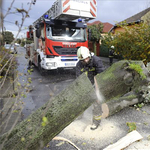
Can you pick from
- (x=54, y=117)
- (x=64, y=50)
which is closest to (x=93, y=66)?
(x=54, y=117)

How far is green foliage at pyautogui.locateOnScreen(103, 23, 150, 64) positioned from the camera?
5.20m

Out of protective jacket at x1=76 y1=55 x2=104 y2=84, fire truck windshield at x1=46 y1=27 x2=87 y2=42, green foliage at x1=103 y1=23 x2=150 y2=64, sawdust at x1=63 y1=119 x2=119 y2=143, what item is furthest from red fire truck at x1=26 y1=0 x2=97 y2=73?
sawdust at x1=63 y1=119 x2=119 y2=143

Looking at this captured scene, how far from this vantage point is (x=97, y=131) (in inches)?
119

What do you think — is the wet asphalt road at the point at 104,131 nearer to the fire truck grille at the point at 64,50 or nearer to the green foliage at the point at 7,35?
the green foliage at the point at 7,35

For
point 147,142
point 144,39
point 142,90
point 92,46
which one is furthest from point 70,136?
point 92,46

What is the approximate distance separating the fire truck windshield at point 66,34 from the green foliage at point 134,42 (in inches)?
74.7

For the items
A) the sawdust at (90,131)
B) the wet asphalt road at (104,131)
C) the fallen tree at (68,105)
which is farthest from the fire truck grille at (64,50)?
the fallen tree at (68,105)

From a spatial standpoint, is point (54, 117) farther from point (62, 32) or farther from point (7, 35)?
point (62, 32)

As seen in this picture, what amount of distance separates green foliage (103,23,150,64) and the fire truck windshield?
190 cm

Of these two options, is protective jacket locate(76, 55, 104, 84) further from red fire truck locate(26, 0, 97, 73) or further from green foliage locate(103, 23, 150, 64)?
red fire truck locate(26, 0, 97, 73)

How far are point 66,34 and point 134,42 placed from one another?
3.46 metres

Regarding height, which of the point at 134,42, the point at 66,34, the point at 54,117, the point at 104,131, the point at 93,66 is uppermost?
the point at 66,34

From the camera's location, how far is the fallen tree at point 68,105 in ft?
5.27

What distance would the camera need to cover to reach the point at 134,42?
18.7 feet
